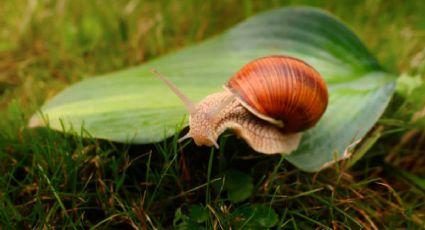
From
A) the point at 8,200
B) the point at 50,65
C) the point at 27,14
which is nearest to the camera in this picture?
the point at 8,200

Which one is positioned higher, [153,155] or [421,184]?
[153,155]

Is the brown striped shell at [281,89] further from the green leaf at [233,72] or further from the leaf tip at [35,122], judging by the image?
the leaf tip at [35,122]

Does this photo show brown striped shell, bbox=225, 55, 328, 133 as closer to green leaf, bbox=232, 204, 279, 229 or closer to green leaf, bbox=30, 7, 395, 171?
green leaf, bbox=30, 7, 395, 171

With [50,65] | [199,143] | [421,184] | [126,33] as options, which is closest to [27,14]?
[50,65]

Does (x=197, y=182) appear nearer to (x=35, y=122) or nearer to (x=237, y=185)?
(x=237, y=185)

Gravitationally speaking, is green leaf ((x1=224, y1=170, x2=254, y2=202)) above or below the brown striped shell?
below

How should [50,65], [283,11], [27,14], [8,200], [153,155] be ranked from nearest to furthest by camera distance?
[8,200]
[153,155]
[283,11]
[50,65]
[27,14]

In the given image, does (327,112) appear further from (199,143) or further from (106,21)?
(106,21)

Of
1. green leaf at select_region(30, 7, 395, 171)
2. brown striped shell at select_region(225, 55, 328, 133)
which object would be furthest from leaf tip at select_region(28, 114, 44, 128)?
brown striped shell at select_region(225, 55, 328, 133)
